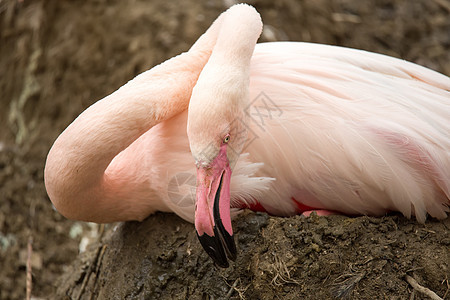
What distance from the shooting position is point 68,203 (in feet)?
8.93

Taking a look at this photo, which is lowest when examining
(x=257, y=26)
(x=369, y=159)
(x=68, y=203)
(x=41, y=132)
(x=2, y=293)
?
(x=2, y=293)

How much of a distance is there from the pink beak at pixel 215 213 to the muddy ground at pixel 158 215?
0.95ft

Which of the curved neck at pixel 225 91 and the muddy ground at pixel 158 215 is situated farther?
the muddy ground at pixel 158 215

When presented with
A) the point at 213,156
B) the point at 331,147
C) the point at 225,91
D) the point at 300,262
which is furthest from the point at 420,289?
the point at 225,91

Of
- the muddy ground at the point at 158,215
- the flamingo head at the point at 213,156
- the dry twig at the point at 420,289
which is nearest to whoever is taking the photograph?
the flamingo head at the point at 213,156

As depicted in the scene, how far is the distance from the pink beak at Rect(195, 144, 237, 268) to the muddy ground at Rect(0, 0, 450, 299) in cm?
29

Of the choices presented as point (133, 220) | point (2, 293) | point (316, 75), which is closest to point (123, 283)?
point (133, 220)

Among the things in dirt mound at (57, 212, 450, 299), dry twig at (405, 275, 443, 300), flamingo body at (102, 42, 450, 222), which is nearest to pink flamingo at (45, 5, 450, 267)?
flamingo body at (102, 42, 450, 222)

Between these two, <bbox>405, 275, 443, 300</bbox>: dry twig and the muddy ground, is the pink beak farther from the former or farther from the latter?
<bbox>405, 275, 443, 300</bbox>: dry twig

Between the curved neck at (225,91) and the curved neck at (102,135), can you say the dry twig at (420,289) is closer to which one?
the curved neck at (225,91)

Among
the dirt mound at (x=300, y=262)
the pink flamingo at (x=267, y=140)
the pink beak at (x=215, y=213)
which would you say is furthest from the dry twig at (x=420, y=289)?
the pink beak at (x=215, y=213)

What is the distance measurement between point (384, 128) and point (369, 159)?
16 centimetres

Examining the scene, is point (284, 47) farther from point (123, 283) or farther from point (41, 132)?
point (41, 132)

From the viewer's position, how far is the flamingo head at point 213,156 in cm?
230
